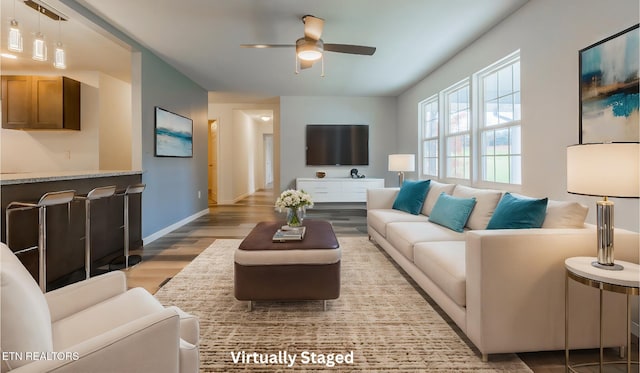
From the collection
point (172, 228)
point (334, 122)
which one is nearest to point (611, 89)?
point (334, 122)

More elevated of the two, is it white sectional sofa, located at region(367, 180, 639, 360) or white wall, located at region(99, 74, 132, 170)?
white wall, located at region(99, 74, 132, 170)

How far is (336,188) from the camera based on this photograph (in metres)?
6.68

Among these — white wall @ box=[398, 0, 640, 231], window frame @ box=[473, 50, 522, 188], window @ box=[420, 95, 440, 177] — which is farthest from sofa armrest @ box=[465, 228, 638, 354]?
window @ box=[420, 95, 440, 177]

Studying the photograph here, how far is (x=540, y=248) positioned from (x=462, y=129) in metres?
3.13

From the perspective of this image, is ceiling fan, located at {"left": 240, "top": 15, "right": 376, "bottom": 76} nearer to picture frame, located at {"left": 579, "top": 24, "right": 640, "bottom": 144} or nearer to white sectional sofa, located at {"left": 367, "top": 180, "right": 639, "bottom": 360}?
picture frame, located at {"left": 579, "top": 24, "right": 640, "bottom": 144}

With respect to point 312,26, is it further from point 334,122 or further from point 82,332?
point 334,122

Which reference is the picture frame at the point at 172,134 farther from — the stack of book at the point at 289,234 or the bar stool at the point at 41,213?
the stack of book at the point at 289,234

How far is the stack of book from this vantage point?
2428mm

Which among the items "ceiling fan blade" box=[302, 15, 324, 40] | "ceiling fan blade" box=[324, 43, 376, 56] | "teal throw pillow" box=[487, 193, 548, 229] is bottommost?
"teal throw pillow" box=[487, 193, 548, 229]

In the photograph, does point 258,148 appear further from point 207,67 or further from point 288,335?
point 288,335

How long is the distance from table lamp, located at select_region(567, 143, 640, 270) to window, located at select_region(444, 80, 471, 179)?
2779mm

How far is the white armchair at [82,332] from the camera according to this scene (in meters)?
0.80

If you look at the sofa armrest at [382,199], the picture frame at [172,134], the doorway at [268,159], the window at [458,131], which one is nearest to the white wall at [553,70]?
the window at [458,131]

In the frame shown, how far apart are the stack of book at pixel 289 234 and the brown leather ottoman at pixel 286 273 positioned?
18cm
